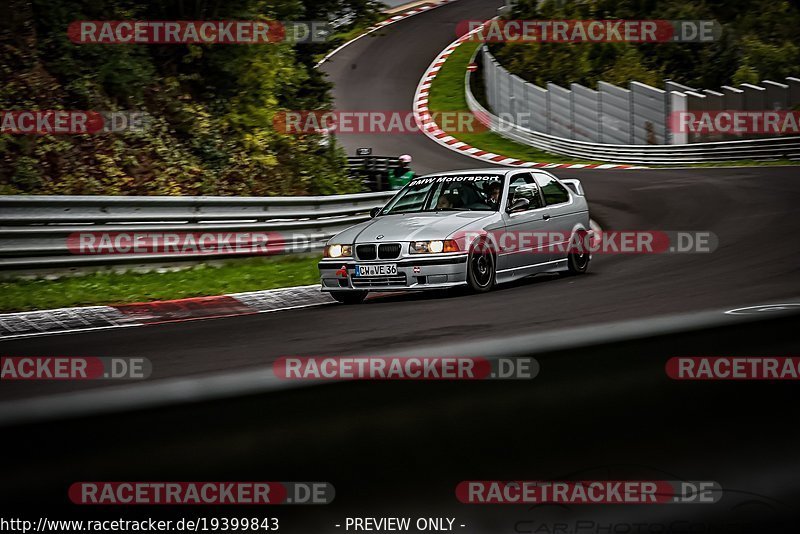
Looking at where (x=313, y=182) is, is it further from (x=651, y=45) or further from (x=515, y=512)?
(x=651, y=45)

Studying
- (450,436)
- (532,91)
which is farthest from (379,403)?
(532,91)

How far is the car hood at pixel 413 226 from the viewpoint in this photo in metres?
10.6

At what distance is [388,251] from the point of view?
10.6 metres

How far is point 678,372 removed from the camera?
335cm

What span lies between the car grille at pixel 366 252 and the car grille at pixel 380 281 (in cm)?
22

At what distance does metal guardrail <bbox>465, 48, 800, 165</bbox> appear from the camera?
29938 millimetres

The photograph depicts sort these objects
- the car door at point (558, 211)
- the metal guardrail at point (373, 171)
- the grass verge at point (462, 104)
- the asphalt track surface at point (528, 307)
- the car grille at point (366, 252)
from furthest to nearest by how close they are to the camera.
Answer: the grass verge at point (462, 104), the metal guardrail at point (373, 171), the car door at point (558, 211), the car grille at point (366, 252), the asphalt track surface at point (528, 307)

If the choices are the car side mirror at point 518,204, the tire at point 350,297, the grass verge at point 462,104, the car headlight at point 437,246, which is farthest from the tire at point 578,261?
the grass verge at point 462,104

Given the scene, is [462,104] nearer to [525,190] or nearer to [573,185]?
[573,185]

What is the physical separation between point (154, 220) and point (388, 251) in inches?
157

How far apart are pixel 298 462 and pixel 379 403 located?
26 centimetres

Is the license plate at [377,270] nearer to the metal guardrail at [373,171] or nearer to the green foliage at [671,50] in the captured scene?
the metal guardrail at [373,171]

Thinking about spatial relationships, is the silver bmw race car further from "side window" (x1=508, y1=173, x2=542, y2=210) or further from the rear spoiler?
the rear spoiler

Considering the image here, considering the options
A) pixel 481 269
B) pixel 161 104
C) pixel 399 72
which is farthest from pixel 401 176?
pixel 399 72
